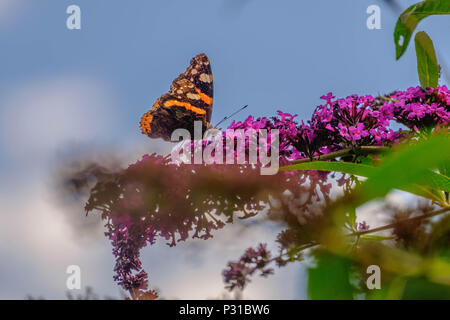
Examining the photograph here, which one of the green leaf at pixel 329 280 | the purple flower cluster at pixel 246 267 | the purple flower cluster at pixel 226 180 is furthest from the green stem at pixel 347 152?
the green leaf at pixel 329 280

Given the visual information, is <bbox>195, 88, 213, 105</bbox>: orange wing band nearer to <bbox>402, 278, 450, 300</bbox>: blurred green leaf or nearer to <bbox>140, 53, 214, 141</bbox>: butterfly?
<bbox>140, 53, 214, 141</bbox>: butterfly

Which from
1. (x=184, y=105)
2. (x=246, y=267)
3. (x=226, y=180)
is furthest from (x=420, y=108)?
(x=184, y=105)

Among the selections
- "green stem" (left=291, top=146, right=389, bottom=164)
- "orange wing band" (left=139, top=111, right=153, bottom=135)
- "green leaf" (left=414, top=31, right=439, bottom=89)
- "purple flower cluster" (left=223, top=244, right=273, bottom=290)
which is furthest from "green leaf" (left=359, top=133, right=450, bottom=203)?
"orange wing band" (left=139, top=111, right=153, bottom=135)

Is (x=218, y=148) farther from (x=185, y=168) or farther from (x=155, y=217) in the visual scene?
(x=155, y=217)

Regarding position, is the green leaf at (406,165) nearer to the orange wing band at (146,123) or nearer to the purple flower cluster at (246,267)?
the purple flower cluster at (246,267)
